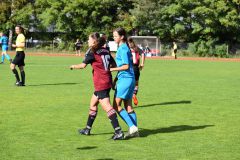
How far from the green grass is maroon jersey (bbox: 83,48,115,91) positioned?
940 mm

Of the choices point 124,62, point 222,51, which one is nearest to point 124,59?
point 124,62

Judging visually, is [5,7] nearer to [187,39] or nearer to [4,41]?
[187,39]

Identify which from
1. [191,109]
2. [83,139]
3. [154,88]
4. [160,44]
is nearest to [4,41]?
[154,88]

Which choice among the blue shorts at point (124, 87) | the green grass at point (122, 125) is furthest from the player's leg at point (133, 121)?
the blue shorts at point (124, 87)

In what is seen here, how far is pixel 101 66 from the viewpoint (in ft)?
27.6

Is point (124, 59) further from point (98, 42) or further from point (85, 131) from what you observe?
point (85, 131)

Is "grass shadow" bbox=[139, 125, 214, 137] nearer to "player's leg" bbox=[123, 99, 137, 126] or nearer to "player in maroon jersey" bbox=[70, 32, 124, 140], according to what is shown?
"player's leg" bbox=[123, 99, 137, 126]

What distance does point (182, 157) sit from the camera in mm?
7293

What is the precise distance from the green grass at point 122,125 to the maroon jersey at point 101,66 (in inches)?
37.0

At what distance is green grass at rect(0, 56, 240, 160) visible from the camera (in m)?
7.54

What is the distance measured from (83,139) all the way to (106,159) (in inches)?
59.4

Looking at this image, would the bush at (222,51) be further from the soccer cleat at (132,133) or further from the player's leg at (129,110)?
the soccer cleat at (132,133)

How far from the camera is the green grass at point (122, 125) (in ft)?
24.7

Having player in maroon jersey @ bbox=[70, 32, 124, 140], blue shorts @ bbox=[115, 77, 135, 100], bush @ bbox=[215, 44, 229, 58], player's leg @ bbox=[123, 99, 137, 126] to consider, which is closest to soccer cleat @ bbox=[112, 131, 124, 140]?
player in maroon jersey @ bbox=[70, 32, 124, 140]
